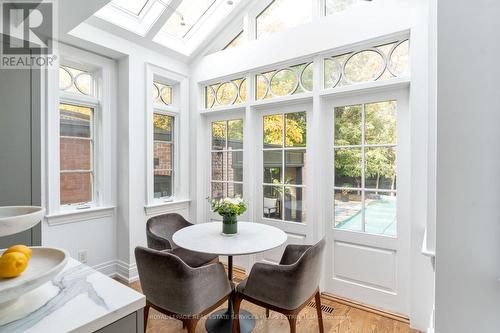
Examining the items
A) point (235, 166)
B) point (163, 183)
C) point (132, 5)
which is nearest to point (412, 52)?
point (235, 166)

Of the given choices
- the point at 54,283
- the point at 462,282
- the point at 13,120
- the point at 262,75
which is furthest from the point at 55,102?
the point at 462,282

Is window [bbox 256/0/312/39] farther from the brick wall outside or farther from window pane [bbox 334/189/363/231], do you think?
the brick wall outside

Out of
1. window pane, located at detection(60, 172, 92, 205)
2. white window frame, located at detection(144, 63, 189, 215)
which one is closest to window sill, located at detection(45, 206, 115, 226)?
window pane, located at detection(60, 172, 92, 205)

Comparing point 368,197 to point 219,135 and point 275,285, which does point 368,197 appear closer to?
point 275,285

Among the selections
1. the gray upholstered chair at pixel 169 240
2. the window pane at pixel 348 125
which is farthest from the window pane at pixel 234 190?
the window pane at pixel 348 125

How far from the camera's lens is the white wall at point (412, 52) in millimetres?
2078

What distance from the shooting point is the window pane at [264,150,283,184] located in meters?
3.03

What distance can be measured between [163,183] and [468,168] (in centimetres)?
311

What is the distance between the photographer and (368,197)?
251cm

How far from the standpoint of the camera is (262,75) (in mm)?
3082

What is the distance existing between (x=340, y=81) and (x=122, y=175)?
253 centimetres

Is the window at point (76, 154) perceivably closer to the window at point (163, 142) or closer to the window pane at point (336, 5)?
the window at point (163, 142)

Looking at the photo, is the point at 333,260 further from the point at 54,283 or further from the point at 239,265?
the point at 54,283

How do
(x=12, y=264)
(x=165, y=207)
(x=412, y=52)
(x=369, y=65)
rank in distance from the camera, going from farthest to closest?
1. (x=165, y=207)
2. (x=369, y=65)
3. (x=412, y=52)
4. (x=12, y=264)
